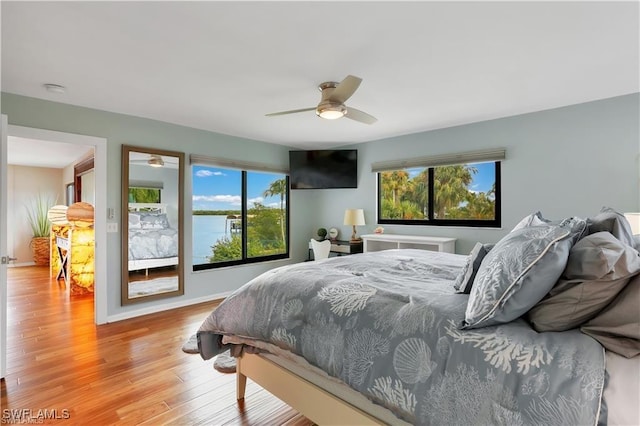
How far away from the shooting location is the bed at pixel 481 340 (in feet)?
3.14

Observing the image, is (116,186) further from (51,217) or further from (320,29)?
(51,217)

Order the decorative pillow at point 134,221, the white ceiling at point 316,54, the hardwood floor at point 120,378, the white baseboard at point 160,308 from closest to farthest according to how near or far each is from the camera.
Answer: the white ceiling at point 316,54, the hardwood floor at point 120,378, the white baseboard at point 160,308, the decorative pillow at point 134,221

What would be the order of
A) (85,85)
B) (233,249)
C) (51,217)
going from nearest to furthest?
1. (85,85)
2. (233,249)
3. (51,217)

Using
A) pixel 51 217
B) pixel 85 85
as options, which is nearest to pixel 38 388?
pixel 85 85

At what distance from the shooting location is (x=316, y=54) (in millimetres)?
2297

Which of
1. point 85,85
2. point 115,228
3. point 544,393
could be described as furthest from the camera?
point 115,228

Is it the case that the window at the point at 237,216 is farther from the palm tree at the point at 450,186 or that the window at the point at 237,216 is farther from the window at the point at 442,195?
the palm tree at the point at 450,186

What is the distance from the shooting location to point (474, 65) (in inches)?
97.5

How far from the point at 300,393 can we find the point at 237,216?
3.70 metres

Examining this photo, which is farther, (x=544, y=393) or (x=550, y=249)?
(x=550, y=249)

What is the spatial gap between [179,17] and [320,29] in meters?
0.83

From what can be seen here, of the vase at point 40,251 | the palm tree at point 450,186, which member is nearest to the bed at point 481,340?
the palm tree at point 450,186

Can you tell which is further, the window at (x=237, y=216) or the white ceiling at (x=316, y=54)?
the window at (x=237, y=216)
